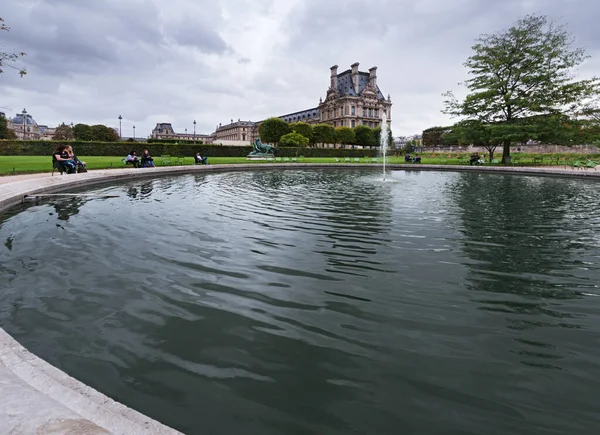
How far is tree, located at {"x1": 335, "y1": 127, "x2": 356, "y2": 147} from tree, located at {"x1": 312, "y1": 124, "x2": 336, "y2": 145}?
1.80 metres

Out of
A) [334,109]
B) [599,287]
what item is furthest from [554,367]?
[334,109]

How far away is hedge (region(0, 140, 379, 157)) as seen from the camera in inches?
1588

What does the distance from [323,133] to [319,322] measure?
269ft

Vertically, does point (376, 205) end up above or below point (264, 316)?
above

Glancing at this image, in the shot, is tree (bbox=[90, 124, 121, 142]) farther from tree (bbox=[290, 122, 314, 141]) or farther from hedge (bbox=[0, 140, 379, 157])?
hedge (bbox=[0, 140, 379, 157])

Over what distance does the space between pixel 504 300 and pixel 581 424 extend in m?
2.23

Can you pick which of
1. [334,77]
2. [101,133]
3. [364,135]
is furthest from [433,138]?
[101,133]

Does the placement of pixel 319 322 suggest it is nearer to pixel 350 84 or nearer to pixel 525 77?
pixel 525 77

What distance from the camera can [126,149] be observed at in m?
45.1

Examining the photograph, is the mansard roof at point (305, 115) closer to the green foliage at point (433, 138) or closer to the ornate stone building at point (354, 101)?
the ornate stone building at point (354, 101)

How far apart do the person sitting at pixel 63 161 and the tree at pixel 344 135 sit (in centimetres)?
7131

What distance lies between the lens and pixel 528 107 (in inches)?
1436

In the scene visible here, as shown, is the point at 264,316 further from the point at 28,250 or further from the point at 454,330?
the point at 28,250

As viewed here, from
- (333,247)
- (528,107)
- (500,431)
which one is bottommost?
(500,431)
